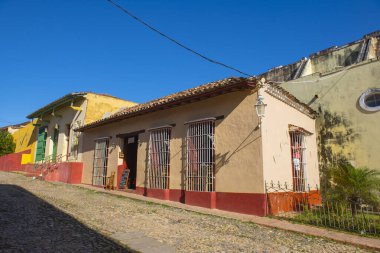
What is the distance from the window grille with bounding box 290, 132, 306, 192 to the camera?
9266mm

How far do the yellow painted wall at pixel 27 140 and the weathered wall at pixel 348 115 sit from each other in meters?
20.6

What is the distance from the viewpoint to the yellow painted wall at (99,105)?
16.2 m

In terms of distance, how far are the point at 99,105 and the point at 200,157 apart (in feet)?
32.5

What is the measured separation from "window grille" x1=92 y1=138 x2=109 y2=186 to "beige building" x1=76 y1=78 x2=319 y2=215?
1598mm

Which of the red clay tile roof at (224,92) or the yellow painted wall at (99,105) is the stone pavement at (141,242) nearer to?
the red clay tile roof at (224,92)

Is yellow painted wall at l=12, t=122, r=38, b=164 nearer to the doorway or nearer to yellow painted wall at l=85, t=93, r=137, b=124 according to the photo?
yellow painted wall at l=85, t=93, r=137, b=124

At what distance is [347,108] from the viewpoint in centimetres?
1027

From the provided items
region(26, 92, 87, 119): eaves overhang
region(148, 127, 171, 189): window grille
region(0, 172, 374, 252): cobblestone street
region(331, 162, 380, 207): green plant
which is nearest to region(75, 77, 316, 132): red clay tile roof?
region(148, 127, 171, 189): window grille

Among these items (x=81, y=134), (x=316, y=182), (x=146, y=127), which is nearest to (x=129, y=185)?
(x=146, y=127)

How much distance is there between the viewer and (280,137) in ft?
28.2

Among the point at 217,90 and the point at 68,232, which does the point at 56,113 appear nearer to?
the point at 217,90

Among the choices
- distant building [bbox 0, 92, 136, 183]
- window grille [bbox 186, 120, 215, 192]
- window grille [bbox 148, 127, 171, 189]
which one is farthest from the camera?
distant building [bbox 0, 92, 136, 183]

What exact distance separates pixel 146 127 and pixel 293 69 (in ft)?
31.6

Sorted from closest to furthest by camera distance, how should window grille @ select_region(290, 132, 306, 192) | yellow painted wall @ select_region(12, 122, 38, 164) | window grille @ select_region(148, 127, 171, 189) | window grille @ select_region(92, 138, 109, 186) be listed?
window grille @ select_region(290, 132, 306, 192) < window grille @ select_region(148, 127, 171, 189) < window grille @ select_region(92, 138, 109, 186) < yellow painted wall @ select_region(12, 122, 38, 164)
